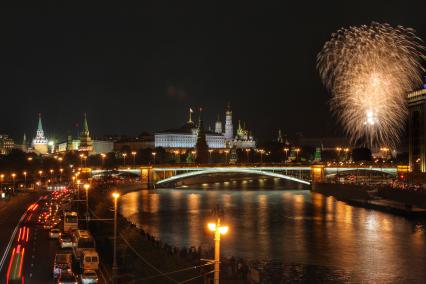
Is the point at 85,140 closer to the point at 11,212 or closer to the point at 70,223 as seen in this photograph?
the point at 11,212

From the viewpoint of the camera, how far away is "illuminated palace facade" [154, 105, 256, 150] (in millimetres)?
143000

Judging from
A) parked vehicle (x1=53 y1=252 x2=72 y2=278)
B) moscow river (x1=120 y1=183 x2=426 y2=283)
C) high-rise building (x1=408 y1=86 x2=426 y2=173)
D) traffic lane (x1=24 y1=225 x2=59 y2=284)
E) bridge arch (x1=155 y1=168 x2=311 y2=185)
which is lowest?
moscow river (x1=120 y1=183 x2=426 y2=283)

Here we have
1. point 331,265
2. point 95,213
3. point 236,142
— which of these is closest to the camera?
point 331,265

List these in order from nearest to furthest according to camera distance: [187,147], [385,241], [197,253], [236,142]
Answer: [197,253] → [385,241] → [187,147] → [236,142]

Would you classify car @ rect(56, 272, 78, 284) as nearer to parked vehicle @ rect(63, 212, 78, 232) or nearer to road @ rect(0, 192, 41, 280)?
road @ rect(0, 192, 41, 280)

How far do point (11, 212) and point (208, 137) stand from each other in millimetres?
110949

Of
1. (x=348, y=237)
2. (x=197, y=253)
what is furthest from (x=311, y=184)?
(x=197, y=253)

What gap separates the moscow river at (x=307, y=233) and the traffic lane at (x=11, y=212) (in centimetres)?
626

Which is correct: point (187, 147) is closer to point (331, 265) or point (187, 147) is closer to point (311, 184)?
point (311, 184)

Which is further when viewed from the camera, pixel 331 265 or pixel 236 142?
pixel 236 142

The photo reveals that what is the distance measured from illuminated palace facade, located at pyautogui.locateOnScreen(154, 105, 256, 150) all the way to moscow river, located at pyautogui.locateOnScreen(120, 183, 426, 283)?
292ft

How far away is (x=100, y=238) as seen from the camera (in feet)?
83.1

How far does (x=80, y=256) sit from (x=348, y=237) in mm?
15323

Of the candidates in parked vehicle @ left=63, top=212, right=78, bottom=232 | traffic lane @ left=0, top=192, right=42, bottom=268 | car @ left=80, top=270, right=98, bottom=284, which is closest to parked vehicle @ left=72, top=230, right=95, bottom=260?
traffic lane @ left=0, top=192, right=42, bottom=268
